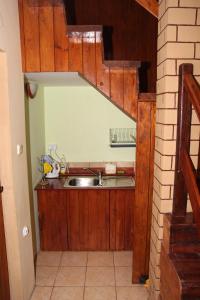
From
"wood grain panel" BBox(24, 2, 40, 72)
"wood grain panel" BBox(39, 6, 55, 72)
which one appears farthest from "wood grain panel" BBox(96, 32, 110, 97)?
"wood grain panel" BBox(24, 2, 40, 72)

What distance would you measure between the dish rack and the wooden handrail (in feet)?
6.49

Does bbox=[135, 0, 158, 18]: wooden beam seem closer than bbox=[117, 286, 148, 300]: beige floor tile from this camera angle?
Yes

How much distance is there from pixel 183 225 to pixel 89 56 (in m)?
1.42

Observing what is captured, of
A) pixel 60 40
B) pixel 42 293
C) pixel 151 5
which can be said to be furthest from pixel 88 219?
pixel 151 5

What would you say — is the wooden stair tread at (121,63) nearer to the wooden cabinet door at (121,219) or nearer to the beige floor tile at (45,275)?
the wooden cabinet door at (121,219)

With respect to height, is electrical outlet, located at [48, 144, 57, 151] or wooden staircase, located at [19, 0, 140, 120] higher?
wooden staircase, located at [19, 0, 140, 120]

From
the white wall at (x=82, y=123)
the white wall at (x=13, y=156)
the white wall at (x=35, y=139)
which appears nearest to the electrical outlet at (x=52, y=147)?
the white wall at (x=82, y=123)

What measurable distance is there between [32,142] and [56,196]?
665 millimetres

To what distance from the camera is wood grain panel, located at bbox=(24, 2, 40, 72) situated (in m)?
1.85

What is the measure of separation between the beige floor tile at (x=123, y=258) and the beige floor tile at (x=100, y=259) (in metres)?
0.06

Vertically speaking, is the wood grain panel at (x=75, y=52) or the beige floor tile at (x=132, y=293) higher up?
the wood grain panel at (x=75, y=52)

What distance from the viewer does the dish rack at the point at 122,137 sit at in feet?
10.3

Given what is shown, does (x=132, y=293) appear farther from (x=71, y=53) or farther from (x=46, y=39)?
(x=46, y=39)

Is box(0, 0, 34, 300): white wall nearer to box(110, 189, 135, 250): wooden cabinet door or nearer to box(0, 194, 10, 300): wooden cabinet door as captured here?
box(0, 194, 10, 300): wooden cabinet door
